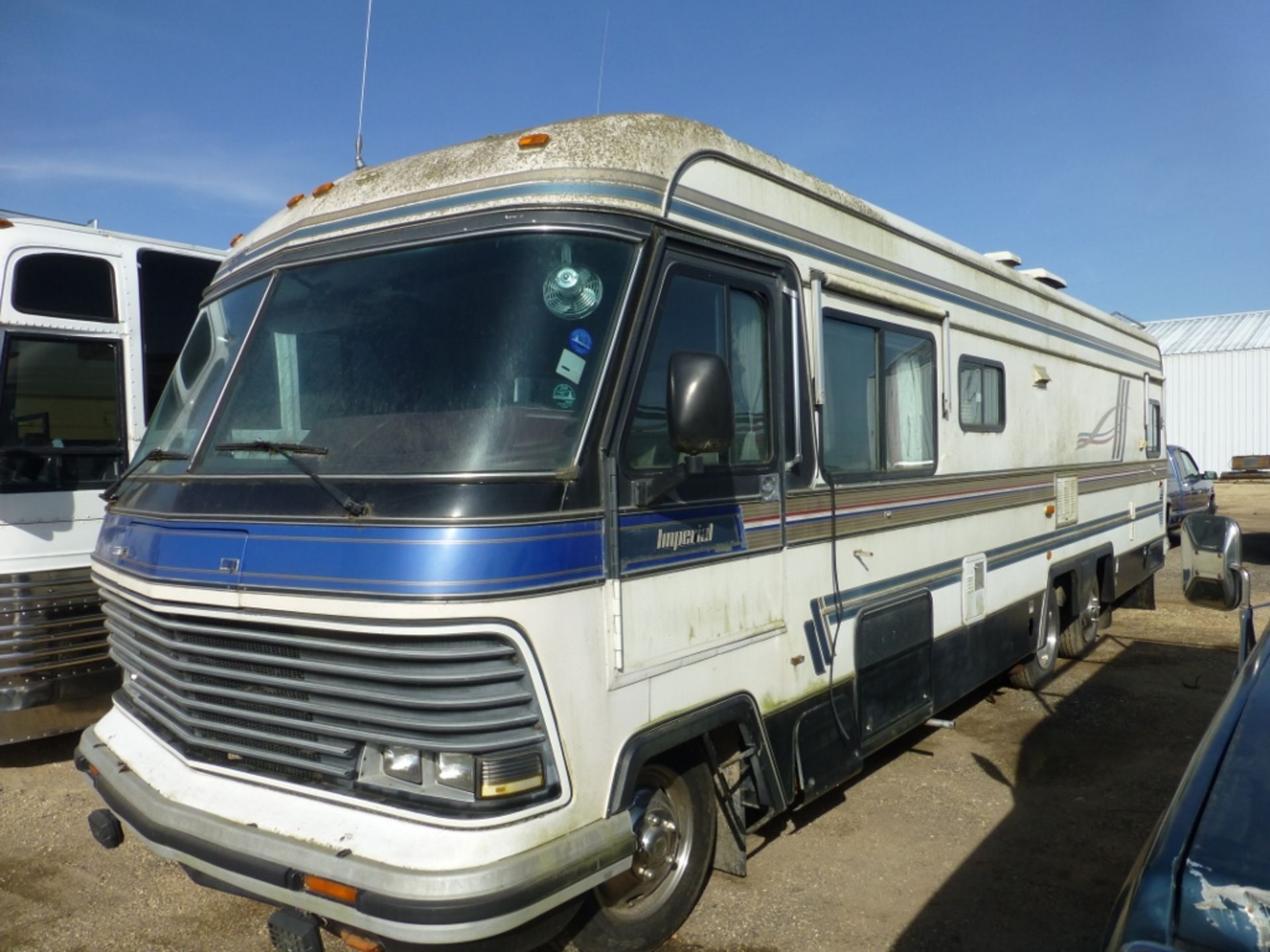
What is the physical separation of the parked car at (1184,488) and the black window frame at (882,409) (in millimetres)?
12495

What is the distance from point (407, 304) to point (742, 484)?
4.63ft

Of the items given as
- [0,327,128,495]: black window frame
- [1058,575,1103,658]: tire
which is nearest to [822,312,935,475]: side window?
[1058,575,1103,658]: tire

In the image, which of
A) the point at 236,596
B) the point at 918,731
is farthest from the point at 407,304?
the point at 918,731

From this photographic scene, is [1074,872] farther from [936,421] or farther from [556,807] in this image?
[556,807]

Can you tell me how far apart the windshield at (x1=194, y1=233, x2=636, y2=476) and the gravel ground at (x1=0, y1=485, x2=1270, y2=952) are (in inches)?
81.6

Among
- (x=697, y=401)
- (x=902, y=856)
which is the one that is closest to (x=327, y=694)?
(x=697, y=401)

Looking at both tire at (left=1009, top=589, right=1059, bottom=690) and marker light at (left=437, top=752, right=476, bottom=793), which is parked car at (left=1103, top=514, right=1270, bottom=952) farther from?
tire at (left=1009, top=589, right=1059, bottom=690)

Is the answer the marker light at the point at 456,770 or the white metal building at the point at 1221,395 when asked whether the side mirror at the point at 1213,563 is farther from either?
the white metal building at the point at 1221,395

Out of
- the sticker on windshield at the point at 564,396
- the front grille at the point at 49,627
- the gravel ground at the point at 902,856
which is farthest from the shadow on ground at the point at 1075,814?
the front grille at the point at 49,627

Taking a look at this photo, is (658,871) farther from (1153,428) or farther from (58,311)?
(1153,428)

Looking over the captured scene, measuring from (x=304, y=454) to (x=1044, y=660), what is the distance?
609 centimetres

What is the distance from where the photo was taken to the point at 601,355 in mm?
3271

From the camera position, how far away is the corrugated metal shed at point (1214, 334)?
3494cm

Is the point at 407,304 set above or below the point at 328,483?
above
